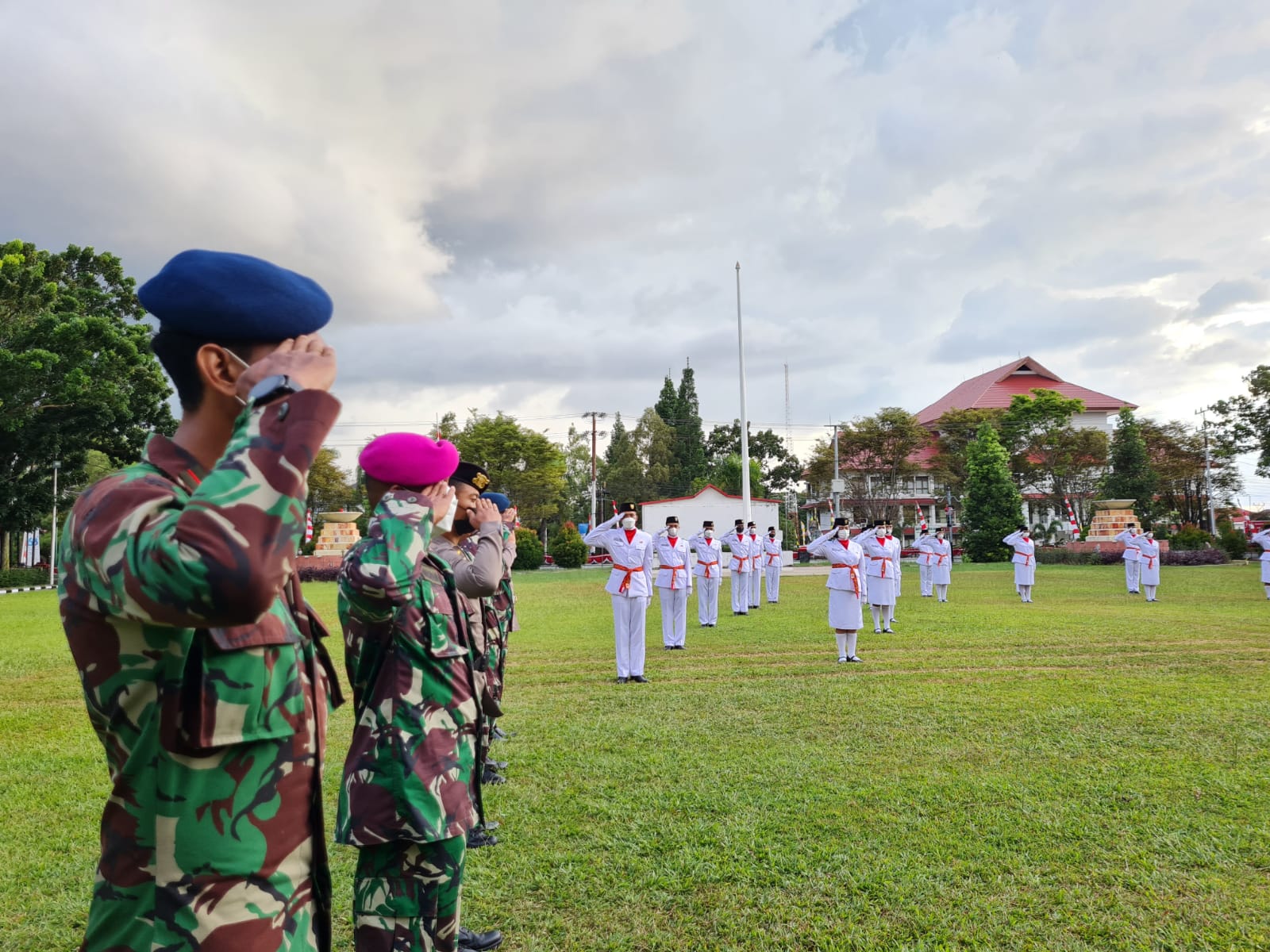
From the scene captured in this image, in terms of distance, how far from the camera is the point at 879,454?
139 feet

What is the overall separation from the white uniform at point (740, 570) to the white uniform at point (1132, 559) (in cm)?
940

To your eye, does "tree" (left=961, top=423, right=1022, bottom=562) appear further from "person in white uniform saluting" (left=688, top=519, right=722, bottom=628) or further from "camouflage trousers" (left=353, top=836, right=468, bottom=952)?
"camouflage trousers" (left=353, top=836, right=468, bottom=952)

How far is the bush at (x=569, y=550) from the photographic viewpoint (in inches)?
1479

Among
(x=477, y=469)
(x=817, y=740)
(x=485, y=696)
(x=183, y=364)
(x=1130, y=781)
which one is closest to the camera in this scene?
(x=183, y=364)

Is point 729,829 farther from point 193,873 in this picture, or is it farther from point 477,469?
point 193,873

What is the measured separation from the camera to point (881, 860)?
156 inches

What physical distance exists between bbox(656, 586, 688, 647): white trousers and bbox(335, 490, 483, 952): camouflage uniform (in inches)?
385

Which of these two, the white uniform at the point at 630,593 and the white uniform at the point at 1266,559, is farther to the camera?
the white uniform at the point at 1266,559

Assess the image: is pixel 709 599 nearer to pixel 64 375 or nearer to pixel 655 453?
pixel 64 375

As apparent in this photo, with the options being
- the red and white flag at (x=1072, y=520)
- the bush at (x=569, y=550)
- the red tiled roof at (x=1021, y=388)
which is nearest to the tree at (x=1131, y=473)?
the red and white flag at (x=1072, y=520)

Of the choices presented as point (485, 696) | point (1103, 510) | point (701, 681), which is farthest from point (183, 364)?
point (1103, 510)

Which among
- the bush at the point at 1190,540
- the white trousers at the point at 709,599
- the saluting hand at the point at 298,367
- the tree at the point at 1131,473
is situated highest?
the tree at the point at 1131,473

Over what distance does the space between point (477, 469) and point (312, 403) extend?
3.20 m

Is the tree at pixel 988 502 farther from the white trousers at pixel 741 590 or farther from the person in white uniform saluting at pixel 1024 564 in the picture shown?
the white trousers at pixel 741 590
